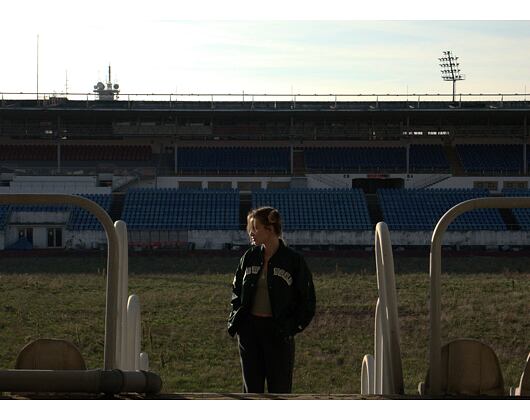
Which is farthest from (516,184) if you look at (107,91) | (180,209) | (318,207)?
(107,91)

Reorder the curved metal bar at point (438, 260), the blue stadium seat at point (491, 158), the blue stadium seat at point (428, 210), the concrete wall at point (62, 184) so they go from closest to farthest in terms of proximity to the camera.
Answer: the curved metal bar at point (438, 260) → the blue stadium seat at point (428, 210) → the concrete wall at point (62, 184) → the blue stadium seat at point (491, 158)

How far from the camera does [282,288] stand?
562 centimetres

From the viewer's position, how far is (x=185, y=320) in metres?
17.2

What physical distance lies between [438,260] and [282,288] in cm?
141

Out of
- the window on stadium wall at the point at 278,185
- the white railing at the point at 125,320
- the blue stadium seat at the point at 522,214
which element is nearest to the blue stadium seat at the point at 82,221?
the window on stadium wall at the point at 278,185

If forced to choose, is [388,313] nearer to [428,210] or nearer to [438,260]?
[438,260]

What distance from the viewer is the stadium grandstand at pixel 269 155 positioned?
38.5m

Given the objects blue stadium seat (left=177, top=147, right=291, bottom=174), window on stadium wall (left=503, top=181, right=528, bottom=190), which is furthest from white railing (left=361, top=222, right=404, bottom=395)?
window on stadium wall (left=503, top=181, right=528, bottom=190)

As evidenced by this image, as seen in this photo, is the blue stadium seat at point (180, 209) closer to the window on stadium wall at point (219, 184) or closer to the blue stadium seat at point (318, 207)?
the blue stadium seat at point (318, 207)

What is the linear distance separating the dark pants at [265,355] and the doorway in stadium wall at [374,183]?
1459 inches

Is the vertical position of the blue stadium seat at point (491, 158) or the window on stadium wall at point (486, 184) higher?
the blue stadium seat at point (491, 158)

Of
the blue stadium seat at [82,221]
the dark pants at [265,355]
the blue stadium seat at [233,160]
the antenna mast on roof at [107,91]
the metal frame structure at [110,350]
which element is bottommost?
the blue stadium seat at [82,221]

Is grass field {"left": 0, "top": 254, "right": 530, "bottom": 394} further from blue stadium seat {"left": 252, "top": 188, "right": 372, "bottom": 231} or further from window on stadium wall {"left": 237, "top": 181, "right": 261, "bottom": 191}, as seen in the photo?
window on stadium wall {"left": 237, "top": 181, "right": 261, "bottom": 191}

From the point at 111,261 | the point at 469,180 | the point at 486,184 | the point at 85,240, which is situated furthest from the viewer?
the point at 486,184
